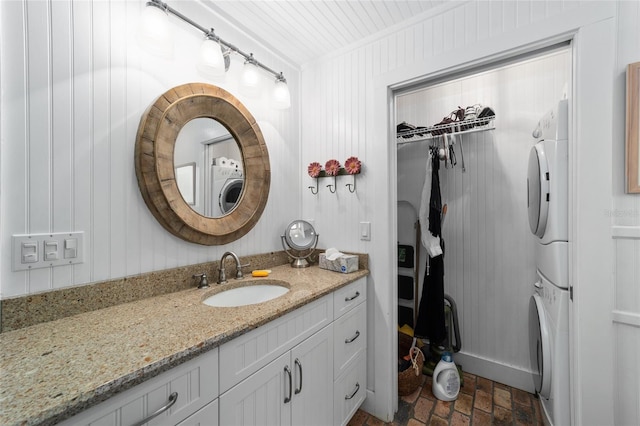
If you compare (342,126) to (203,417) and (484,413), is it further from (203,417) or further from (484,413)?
(484,413)

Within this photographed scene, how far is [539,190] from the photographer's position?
134 cm

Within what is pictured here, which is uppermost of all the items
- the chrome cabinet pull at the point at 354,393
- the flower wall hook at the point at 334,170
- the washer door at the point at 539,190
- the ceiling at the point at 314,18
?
the ceiling at the point at 314,18

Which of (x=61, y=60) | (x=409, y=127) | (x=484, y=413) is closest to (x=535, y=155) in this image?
(x=409, y=127)

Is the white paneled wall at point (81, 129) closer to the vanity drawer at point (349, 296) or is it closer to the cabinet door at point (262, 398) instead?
the cabinet door at point (262, 398)

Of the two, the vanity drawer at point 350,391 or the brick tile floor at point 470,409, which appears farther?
the brick tile floor at point 470,409

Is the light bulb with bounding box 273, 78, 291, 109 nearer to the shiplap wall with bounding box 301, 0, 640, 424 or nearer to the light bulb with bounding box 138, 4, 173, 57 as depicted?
the shiplap wall with bounding box 301, 0, 640, 424

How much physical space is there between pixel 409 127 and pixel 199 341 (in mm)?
2061

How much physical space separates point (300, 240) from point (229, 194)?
591 millimetres

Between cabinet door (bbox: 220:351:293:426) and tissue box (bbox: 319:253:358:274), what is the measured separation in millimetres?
660

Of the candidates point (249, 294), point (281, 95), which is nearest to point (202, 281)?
point (249, 294)

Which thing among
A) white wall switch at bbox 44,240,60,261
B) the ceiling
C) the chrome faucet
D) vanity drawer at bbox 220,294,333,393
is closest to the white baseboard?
vanity drawer at bbox 220,294,333,393

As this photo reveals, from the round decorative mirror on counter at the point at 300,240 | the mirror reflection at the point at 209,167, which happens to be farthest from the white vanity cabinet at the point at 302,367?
the mirror reflection at the point at 209,167

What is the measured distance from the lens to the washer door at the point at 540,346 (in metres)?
1.29

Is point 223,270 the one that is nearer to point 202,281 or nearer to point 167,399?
point 202,281
